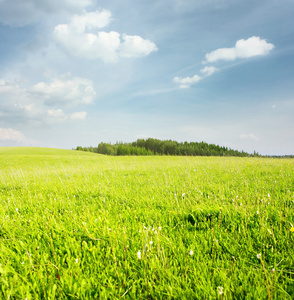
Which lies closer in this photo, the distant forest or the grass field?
the grass field

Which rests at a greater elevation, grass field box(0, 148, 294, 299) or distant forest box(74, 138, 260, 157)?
distant forest box(74, 138, 260, 157)

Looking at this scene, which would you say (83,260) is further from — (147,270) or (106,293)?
(147,270)

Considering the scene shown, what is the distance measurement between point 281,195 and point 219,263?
4.52 metres

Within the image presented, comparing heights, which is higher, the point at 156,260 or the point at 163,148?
the point at 163,148

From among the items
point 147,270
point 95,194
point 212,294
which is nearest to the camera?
point 212,294

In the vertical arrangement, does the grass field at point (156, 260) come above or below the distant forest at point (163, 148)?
below

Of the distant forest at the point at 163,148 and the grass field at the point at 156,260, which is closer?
the grass field at the point at 156,260

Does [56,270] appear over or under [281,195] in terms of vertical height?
under

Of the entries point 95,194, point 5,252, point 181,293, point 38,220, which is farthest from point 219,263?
point 95,194

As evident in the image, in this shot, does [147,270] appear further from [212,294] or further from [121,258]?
[212,294]

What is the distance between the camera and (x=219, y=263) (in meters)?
2.70

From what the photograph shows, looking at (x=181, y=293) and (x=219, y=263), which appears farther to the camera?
(x=219, y=263)

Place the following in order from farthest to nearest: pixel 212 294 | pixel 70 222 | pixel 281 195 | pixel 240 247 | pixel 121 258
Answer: pixel 281 195 < pixel 70 222 < pixel 240 247 < pixel 121 258 < pixel 212 294

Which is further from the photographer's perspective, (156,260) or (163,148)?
(163,148)
